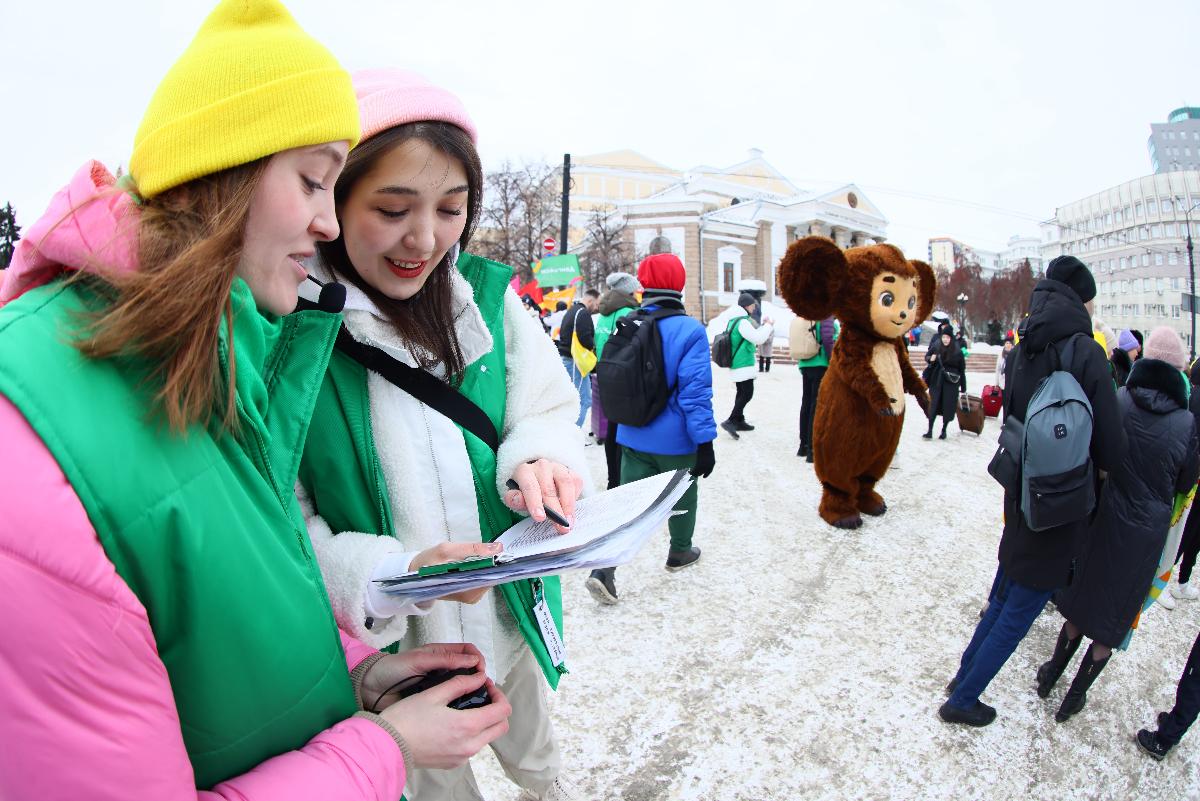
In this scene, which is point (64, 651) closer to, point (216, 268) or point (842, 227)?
point (216, 268)

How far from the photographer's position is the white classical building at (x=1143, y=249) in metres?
35.3

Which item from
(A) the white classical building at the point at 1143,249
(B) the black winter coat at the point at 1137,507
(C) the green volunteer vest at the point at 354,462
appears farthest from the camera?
(A) the white classical building at the point at 1143,249

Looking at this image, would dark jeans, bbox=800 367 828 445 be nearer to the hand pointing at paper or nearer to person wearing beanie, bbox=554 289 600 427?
person wearing beanie, bbox=554 289 600 427

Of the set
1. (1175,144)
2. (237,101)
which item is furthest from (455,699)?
(1175,144)

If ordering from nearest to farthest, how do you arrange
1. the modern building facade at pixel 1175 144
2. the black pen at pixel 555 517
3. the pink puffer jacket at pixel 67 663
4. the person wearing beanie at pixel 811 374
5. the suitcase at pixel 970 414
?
1. the pink puffer jacket at pixel 67 663
2. the black pen at pixel 555 517
3. the person wearing beanie at pixel 811 374
4. the suitcase at pixel 970 414
5. the modern building facade at pixel 1175 144

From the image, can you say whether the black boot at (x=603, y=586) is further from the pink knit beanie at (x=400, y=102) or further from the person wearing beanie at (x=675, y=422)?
the pink knit beanie at (x=400, y=102)

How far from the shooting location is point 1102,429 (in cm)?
251

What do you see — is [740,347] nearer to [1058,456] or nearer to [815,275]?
[815,275]

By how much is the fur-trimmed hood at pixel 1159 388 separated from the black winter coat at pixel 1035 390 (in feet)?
1.08

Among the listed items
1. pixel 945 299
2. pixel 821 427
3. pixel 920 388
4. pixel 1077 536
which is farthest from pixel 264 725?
pixel 945 299

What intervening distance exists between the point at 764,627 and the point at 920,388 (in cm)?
276

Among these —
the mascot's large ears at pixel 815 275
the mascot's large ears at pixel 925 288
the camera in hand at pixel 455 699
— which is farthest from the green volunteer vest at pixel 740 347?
the camera in hand at pixel 455 699

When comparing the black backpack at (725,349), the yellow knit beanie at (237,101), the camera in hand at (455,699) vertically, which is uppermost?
the yellow knit beanie at (237,101)

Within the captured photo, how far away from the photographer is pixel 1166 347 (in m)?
3.16
